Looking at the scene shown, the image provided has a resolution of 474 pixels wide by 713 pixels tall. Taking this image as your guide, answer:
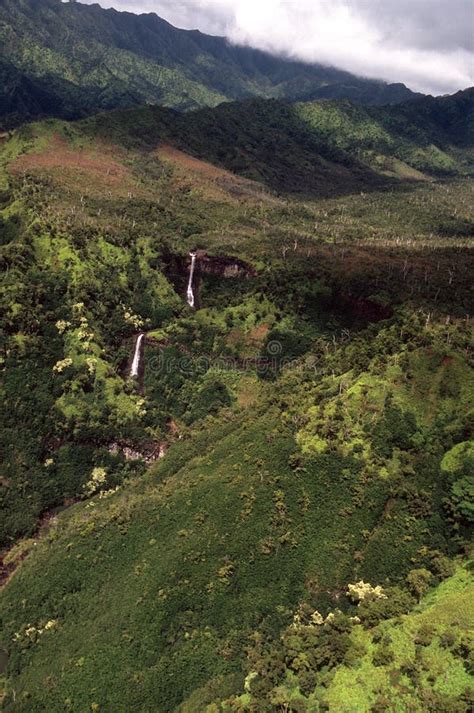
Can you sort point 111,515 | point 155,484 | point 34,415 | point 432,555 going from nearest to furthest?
1. point 432,555
2. point 111,515
3. point 155,484
4. point 34,415

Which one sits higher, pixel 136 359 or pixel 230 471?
pixel 136 359

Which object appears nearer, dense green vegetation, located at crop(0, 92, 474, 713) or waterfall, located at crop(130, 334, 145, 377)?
dense green vegetation, located at crop(0, 92, 474, 713)

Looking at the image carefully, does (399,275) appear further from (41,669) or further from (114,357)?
(41,669)

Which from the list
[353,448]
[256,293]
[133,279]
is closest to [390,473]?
[353,448]

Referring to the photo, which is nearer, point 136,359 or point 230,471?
point 230,471

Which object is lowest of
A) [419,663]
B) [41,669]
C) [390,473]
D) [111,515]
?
[41,669]

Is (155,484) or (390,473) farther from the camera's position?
(155,484)

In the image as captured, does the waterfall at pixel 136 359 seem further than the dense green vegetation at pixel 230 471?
Yes

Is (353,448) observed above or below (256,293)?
below
